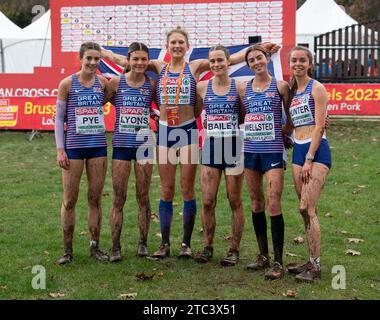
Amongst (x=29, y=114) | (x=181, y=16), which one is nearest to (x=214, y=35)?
(x=181, y=16)

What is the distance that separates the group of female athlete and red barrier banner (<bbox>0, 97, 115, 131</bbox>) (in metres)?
9.02

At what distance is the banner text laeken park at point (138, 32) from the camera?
1497 cm

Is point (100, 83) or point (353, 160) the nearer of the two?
point (100, 83)

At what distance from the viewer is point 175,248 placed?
6551 millimetres

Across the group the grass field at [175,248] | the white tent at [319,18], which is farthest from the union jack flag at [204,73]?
the white tent at [319,18]

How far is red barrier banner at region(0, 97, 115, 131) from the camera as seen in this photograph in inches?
595

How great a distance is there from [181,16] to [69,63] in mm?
3218

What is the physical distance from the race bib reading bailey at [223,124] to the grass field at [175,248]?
4.20 ft

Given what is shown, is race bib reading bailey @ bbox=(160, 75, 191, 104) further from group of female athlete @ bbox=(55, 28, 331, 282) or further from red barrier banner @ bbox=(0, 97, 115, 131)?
red barrier banner @ bbox=(0, 97, 115, 131)

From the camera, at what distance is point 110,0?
628 inches

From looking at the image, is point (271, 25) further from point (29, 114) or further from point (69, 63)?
point (29, 114)

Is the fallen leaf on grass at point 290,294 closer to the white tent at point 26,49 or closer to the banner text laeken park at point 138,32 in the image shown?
the banner text laeken park at point 138,32

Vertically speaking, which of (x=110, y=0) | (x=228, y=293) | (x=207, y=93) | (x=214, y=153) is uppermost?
(x=110, y=0)

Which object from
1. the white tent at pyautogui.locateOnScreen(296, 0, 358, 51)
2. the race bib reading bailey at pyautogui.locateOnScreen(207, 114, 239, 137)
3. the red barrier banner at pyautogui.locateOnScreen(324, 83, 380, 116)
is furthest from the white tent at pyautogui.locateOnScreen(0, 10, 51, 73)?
the race bib reading bailey at pyautogui.locateOnScreen(207, 114, 239, 137)
